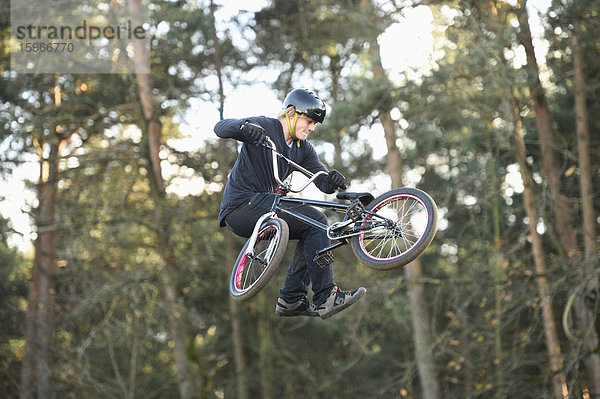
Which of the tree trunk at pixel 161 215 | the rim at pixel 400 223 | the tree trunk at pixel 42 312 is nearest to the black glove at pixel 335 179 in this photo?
the rim at pixel 400 223

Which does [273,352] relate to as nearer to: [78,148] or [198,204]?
[198,204]

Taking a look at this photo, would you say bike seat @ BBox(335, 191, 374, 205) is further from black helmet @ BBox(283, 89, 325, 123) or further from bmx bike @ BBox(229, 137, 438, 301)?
black helmet @ BBox(283, 89, 325, 123)

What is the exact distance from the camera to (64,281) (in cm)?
1630

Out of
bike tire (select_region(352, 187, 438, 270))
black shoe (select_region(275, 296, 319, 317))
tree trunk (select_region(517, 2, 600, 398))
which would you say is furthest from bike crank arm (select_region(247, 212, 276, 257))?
tree trunk (select_region(517, 2, 600, 398))

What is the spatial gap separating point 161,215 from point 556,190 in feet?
23.3

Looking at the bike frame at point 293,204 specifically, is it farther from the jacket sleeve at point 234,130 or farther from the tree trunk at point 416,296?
the tree trunk at point 416,296

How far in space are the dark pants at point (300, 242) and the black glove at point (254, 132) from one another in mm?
523

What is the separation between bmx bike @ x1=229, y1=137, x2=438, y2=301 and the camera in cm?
477

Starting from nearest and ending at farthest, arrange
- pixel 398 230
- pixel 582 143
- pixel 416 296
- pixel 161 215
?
pixel 398 230 < pixel 582 143 < pixel 161 215 < pixel 416 296

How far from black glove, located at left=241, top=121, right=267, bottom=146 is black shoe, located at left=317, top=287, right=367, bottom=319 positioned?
1168 mm

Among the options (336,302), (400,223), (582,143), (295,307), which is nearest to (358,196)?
(400,223)

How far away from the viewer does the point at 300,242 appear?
5402 mm

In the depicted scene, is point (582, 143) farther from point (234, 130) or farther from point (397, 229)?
point (234, 130)

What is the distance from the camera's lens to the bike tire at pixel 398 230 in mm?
4637
